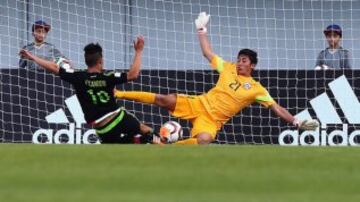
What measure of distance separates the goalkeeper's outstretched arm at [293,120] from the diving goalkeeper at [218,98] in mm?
157

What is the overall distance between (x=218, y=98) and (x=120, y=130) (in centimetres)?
215

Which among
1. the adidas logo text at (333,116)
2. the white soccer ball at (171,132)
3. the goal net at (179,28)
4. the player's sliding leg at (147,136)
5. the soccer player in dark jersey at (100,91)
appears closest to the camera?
the soccer player in dark jersey at (100,91)

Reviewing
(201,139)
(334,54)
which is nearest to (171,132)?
(201,139)

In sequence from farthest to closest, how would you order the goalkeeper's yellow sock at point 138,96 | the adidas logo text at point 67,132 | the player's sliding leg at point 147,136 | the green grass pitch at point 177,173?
1. the adidas logo text at point 67,132
2. the goalkeeper's yellow sock at point 138,96
3. the player's sliding leg at point 147,136
4. the green grass pitch at point 177,173

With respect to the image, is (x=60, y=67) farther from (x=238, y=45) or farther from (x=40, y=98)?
(x=238, y=45)

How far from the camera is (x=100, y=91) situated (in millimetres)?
12961

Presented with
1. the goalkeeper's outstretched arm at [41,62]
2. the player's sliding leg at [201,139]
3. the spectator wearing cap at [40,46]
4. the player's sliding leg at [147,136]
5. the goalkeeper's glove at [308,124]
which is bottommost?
the player's sliding leg at [201,139]

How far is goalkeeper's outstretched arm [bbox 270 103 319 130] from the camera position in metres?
13.9

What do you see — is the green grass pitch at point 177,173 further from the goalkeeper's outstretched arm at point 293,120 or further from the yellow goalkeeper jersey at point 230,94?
the yellow goalkeeper jersey at point 230,94

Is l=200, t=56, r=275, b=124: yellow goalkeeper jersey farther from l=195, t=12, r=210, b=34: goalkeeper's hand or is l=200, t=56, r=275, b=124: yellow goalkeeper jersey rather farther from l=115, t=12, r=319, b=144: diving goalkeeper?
l=195, t=12, r=210, b=34: goalkeeper's hand

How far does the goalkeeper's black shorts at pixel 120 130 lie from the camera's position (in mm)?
13133

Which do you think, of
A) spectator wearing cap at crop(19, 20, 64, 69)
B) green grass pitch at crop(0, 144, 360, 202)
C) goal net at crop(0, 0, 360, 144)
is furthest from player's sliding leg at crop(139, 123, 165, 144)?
green grass pitch at crop(0, 144, 360, 202)

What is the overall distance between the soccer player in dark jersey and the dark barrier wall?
2563 millimetres

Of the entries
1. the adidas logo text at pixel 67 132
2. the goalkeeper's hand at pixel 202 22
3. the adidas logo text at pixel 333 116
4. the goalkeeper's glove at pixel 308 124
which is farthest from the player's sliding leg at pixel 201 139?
the adidas logo text at pixel 67 132
